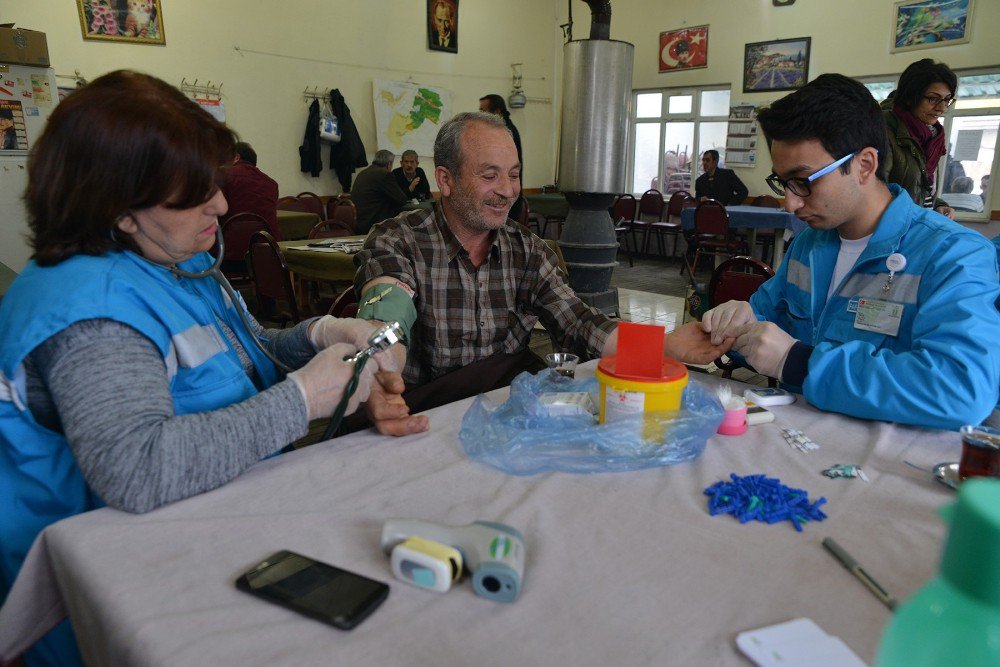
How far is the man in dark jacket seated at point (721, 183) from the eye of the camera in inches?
315

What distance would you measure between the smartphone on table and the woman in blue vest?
0.25 metres

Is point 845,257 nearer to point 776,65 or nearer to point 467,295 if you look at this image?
point 467,295

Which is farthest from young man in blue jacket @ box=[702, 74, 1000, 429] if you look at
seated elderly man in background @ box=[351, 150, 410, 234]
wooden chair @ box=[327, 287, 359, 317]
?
seated elderly man in background @ box=[351, 150, 410, 234]

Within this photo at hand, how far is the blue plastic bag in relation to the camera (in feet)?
3.28

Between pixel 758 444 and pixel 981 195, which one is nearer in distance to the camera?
pixel 758 444

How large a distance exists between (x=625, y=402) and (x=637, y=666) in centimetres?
52

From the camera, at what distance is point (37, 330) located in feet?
2.80

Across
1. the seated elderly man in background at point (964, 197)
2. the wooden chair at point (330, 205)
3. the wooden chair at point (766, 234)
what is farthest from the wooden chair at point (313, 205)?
the seated elderly man in background at point (964, 197)

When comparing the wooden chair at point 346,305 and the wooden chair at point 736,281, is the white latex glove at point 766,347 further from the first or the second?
the wooden chair at point 346,305

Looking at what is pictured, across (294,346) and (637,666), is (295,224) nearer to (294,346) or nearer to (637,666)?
(294,346)

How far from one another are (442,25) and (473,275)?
7.56 m

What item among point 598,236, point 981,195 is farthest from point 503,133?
point 981,195

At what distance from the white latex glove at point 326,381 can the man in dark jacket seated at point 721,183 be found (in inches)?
303

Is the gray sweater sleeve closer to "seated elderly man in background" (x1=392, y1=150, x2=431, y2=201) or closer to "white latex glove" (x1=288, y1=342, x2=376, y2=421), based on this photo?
"white latex glove" (x1=288, y1=342, x2=376, y2=421)
